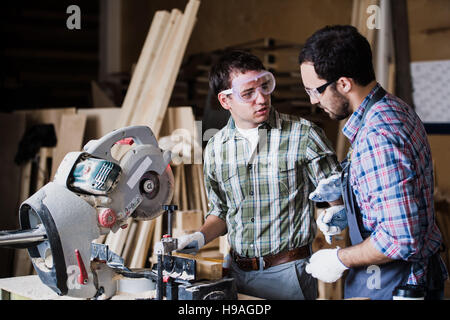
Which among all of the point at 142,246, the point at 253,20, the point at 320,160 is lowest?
the point at 142,246

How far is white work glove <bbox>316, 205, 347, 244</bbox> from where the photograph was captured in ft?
6.92

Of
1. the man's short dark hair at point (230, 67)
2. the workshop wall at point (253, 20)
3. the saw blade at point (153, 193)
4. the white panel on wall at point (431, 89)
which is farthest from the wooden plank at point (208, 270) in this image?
the white panel on wall at point (431, 89)

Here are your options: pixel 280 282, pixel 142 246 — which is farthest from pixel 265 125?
pixel 142 246

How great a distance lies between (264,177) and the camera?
2.31 metres

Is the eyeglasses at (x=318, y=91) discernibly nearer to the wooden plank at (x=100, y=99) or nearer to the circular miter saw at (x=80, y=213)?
the circular miter saw at (x=80, y=213)

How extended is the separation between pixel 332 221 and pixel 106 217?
0.81 meters

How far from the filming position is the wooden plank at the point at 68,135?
13.1 ft

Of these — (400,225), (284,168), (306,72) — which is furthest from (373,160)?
(284,168)

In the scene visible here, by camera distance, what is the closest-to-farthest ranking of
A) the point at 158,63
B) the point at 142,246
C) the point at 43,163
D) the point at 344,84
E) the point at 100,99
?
the point at 344,84, the point at 142,246, the point at 158,63, the point at 43,163, the point at 100,99

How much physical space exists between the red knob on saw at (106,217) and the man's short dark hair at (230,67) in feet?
2.26

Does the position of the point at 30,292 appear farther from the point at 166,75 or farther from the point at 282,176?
the point at 166,75

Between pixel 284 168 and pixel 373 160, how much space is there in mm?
565

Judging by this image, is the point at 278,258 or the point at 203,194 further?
the point at 203,194
